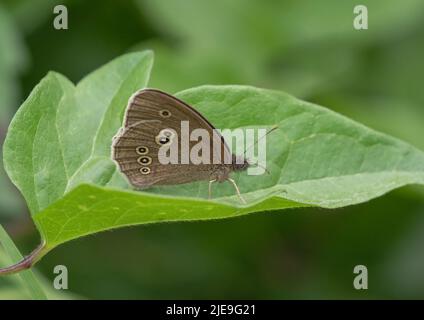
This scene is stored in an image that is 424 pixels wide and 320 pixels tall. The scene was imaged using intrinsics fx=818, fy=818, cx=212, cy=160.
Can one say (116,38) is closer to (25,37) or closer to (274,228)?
(25,37)

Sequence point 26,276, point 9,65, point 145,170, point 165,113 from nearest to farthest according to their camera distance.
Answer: point 26,276 < point 165,113 < point 145,170 < point 9,65

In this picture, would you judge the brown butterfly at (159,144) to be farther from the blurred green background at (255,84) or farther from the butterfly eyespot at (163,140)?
the blurred green background at (255,84)

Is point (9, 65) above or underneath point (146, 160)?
above

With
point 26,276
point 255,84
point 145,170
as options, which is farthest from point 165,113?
point 255,84

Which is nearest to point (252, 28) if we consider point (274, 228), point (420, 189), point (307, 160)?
point (274, 228)

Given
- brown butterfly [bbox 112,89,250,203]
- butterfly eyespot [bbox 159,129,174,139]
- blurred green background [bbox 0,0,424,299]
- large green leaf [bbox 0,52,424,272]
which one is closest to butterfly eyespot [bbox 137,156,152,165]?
brown butterfly [bbox 112,89,250,203]

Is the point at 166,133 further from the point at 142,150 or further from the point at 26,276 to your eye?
the point at 26,276
